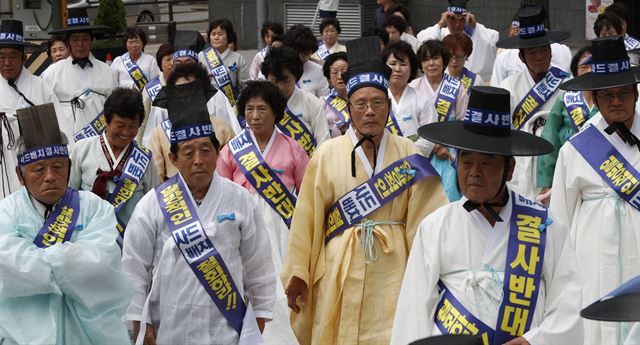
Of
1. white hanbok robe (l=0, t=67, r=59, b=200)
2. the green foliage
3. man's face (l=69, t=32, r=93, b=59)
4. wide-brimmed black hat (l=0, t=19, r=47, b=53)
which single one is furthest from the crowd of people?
the green foliage

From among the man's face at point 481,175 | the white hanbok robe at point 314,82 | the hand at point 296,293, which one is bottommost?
the hand at point 296,293

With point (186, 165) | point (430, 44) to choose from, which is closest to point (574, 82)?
point (186, 165)

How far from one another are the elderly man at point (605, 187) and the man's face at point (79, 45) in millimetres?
7134

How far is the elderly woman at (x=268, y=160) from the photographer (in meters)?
9.38

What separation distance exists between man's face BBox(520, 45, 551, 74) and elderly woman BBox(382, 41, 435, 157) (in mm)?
905

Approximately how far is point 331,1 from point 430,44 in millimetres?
6682

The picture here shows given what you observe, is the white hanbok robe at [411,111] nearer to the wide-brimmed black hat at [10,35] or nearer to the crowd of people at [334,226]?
the crowd of people at [334,226]

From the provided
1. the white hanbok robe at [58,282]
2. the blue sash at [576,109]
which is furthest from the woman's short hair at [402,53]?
the white hanbok robe at [58,282]

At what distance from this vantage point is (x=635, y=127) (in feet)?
25.8

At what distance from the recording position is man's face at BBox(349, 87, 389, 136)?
7.66 metres

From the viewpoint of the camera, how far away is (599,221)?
776cm

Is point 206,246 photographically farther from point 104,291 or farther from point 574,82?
point 574,82

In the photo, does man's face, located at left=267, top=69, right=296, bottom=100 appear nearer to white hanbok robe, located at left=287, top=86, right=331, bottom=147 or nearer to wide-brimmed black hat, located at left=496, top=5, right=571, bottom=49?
white hanbok robe, located at left=287, top=86, right=331, bottom=147

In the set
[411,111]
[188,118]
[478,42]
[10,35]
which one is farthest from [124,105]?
[478,42]
